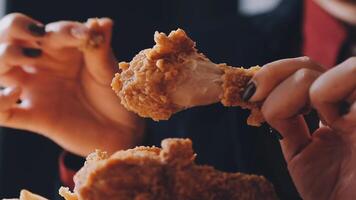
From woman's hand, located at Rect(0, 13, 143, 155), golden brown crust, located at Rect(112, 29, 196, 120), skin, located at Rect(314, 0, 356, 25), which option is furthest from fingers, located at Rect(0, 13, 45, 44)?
skin, located at Rect(314, 0, 356, 25)

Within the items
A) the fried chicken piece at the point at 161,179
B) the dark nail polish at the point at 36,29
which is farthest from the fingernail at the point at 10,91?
the fried chicken piece at the point at 161,179

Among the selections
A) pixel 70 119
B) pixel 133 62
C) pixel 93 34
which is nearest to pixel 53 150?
pixel 70 119

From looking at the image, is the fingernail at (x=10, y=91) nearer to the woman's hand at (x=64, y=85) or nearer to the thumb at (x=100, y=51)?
the woman's hand at (x=64, y=85)

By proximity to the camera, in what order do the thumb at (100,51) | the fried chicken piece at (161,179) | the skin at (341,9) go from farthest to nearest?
the skin at (341,9)
the thumb at (100,51)
the fried chicken piece at (161,179)

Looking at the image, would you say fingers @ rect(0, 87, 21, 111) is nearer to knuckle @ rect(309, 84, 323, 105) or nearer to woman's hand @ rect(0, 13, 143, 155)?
woman's hand @ rect(0, 13, 143, 155)

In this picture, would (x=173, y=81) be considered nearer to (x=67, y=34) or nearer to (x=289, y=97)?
(x=289, y=97)

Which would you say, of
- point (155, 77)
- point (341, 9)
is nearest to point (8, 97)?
point (155, 77)
